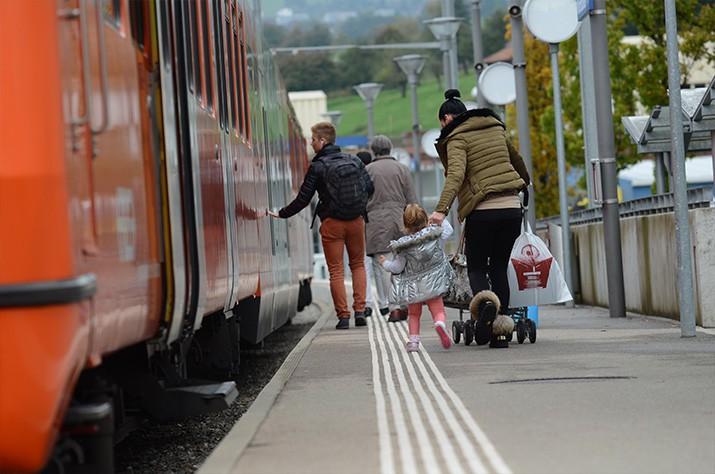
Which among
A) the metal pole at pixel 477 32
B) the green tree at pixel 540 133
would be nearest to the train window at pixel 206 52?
the metal pole at pixel 477 32

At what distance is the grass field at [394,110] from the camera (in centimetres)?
14388

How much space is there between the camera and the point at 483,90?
25672 millimetres

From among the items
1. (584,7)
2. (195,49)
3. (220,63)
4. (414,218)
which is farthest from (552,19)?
(195,49)

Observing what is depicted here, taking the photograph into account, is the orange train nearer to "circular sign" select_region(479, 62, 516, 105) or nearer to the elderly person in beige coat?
the elderly person in beige coat

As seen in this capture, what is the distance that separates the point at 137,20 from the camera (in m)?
7.37

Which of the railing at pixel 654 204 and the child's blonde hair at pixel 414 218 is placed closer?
the child's blonde hair at pixel 414 218

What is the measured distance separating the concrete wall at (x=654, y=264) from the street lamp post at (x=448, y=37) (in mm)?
13419

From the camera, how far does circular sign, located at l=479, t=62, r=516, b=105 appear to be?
2570 centimetres

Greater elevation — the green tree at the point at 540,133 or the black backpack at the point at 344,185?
the green tree at the point at 540,133

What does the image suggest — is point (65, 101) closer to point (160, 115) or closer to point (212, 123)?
point (160, 115)

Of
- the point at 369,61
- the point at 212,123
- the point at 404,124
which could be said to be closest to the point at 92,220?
the point at 212,123

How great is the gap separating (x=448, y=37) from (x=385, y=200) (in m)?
18.4

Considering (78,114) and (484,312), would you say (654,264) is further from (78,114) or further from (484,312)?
(78,114)

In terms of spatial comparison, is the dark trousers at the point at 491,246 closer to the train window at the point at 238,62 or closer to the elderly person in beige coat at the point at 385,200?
the train window at the point at 238,62
